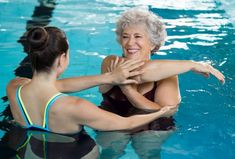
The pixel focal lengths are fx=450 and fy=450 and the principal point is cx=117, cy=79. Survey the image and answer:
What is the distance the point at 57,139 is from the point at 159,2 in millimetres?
5704

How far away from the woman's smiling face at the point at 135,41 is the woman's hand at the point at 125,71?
0.66 feet

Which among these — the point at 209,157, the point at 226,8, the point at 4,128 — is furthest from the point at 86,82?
the point at 226,8

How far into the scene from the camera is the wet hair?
2742mm

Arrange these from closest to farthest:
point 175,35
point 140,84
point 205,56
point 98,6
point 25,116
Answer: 1. point 25,116
2. point 140,84
3. point 205,56
4. point 175,35
5. point 98,6

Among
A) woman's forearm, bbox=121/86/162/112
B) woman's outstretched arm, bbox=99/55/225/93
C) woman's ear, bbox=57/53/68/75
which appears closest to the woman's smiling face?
woman's outstretched arm, bbox=99/55/225/93

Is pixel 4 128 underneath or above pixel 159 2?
underneath

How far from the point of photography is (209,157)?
3727 millimetres

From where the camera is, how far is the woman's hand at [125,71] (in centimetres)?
321

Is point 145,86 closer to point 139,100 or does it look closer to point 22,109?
point 139,100

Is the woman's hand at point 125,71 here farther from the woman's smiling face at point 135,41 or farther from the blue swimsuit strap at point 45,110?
the blue swimsuit strap at point 45,110

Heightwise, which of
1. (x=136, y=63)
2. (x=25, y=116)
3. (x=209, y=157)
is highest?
(x=136, y=63)

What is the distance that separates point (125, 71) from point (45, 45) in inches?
27.8

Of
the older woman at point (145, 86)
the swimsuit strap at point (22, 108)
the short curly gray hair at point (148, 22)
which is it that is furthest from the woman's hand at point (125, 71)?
the swimsuit strap at point (22, 108)

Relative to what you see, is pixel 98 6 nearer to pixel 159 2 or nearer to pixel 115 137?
pixel 159 2
